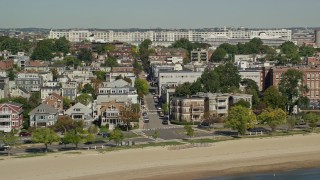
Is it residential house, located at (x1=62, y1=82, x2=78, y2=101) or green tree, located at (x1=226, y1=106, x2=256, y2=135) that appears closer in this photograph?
green tree, located at (x1=226, y1=106, x2=256, y2=135)

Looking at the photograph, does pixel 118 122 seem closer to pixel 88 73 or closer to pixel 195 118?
pixel 195 118

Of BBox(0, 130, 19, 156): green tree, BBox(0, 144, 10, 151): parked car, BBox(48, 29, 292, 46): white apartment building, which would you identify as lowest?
BBox(0, 144, 10, 151): parked car

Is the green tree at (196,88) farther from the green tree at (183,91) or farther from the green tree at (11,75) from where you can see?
the green tree at (11,75)

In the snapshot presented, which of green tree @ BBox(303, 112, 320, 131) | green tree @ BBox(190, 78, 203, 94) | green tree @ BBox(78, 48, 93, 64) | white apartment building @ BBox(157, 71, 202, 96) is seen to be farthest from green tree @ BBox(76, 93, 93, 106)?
green tree @ BBox(78, 48, 93, 64)

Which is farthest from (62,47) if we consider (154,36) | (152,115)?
(152,115)

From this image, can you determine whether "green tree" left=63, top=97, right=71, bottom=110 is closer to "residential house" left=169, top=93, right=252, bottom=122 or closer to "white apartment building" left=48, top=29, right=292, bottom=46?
"residential house" left=169, top=93, right=252, bottom=122

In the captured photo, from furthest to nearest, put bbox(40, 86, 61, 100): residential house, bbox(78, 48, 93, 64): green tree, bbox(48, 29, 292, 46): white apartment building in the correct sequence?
1. bbox(48, 29, 292, 46): white apartment building
2. bbox(78, 48, 93, 64): green tree
3. bbox(40, 86, 61, 100): residential house

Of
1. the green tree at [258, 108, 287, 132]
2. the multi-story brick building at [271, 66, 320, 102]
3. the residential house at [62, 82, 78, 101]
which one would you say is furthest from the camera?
the multi-story brick building at [271, 66, 320, 102]
